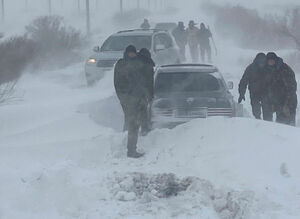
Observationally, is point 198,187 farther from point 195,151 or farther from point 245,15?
point 245,15

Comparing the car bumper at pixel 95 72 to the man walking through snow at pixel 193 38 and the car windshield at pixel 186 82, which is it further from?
the man walking through snow at pixel 193 38

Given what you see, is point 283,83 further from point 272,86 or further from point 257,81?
point 257,81

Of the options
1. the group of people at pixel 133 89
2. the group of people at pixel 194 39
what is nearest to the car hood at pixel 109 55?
the group of people at pixel 194 39

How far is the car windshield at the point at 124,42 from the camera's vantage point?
16953mm

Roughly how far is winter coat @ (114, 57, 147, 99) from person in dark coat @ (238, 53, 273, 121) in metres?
2.11

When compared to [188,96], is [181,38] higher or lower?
lower

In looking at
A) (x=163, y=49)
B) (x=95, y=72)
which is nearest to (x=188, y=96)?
(x=95, y=72)

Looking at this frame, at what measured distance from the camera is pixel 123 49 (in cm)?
1680

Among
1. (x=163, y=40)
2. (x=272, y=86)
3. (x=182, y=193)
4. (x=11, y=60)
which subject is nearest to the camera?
(x=182, y=193)

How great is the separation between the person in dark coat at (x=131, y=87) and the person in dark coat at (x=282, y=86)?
87.9 inches

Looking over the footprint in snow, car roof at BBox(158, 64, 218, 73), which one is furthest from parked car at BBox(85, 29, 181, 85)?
the footprint in snow

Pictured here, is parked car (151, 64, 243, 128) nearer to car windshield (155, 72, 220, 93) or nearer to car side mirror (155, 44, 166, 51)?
car windshield (155, 72, 220, 93)

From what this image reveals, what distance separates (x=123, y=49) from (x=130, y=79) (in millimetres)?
7926

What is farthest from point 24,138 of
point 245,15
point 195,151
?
point 245,15
